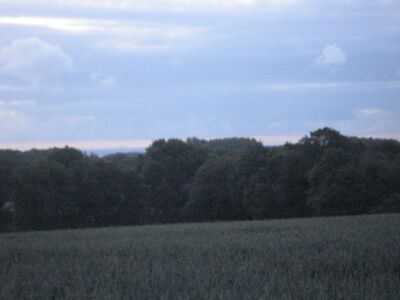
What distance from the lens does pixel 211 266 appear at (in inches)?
693

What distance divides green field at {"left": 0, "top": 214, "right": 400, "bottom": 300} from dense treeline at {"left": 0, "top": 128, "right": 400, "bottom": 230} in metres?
21.5

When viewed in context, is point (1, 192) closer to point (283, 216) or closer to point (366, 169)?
point (283, 216)

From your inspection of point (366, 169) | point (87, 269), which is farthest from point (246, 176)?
point (87, 269)

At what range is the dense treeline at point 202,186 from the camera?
49.4m

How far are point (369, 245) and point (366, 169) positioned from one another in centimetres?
3024

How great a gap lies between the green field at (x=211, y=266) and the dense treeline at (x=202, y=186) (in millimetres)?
21454

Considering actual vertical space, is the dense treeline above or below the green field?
above

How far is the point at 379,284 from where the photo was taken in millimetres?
13953

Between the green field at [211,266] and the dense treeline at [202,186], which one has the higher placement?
the dense treeline at [202,186]

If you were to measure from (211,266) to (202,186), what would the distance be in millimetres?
37875

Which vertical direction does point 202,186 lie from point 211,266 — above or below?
above

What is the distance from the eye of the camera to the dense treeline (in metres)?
49.4

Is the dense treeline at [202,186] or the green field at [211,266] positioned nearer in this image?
the green field at [211,266]

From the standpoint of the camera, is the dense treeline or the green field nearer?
the green field
